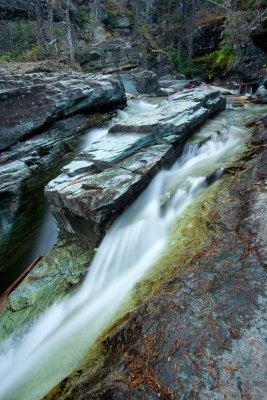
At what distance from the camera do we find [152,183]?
17.8ft

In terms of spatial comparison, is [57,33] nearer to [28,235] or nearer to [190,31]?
[190,31]

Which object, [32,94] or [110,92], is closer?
[32,94]

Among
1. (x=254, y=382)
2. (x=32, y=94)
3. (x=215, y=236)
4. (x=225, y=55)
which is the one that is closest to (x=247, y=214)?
(x=215, y=236)

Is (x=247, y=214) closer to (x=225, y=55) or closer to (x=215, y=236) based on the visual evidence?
(x=215, y=236)

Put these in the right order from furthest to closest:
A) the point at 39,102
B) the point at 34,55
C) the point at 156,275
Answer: the point at 34,55 < the point at 39,102 < the point at 156,275

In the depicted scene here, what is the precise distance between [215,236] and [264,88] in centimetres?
1140

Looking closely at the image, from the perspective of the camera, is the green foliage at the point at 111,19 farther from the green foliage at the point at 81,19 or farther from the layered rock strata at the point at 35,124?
the layered rock strata at the point at 35,124

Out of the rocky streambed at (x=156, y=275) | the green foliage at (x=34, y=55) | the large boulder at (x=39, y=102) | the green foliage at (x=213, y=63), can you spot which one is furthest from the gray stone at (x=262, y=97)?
the green foliage at (x=34, y=55)

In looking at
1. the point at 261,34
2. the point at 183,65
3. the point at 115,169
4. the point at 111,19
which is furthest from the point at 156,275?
the point at 111,19

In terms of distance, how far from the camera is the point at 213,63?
2150 centimetres

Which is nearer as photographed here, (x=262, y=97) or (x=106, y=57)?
(x=262, y=97)

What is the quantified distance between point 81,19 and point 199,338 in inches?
1123

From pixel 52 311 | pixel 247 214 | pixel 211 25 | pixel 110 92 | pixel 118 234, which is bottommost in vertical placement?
pixel 52 311

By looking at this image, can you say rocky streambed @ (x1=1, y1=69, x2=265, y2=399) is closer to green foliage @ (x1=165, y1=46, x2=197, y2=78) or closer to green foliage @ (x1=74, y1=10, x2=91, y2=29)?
green foliage @ (x1=165, y1=46, x2=197, y2=78)
